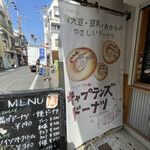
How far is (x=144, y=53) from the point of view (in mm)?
1619

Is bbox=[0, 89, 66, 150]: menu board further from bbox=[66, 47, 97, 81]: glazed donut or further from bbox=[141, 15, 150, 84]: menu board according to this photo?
bbox=[141, 15, 150, 84]: menu board

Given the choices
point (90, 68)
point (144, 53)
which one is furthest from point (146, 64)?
point (90, 68)

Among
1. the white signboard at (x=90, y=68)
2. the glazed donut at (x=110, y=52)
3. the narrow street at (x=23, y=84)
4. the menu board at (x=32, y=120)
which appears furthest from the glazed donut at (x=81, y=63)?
the narrow street at (x=23, y=84)

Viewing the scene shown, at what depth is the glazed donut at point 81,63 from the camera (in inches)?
49.5

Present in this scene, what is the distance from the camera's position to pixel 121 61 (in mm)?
1693

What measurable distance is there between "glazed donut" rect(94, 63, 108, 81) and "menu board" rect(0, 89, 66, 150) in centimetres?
74

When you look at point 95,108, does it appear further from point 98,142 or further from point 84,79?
point 98,142

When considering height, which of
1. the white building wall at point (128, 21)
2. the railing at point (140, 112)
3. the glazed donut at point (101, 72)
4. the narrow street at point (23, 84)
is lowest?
the narrow street at point (23, 84)

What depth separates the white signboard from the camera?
121 cm

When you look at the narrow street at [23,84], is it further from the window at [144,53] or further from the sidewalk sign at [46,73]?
the window at [144,53]

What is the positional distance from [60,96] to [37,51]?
37.8ft

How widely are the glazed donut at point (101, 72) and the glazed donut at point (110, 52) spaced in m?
0.13

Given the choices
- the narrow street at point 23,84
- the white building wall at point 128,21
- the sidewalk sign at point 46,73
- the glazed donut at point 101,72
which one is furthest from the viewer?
the sidewalk sign at point 46,73

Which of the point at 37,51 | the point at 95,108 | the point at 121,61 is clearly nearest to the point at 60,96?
the point at 95,108
